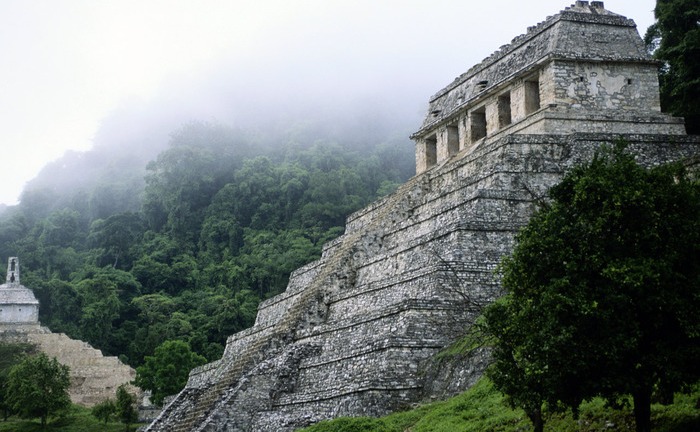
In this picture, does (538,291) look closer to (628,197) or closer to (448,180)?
(628,197)

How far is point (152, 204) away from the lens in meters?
87.4

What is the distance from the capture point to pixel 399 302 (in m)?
21.4

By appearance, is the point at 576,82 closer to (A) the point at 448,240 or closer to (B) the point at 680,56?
(B) the point at 680,56

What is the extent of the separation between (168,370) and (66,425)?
703 cm

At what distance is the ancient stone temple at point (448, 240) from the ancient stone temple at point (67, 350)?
2955 cm

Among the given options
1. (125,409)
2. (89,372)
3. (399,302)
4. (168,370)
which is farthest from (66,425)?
(399,302)

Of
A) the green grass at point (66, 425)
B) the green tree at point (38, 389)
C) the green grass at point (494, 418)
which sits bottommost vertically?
the green grass at point (494, 418)

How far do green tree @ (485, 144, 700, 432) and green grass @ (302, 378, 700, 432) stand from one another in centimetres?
68

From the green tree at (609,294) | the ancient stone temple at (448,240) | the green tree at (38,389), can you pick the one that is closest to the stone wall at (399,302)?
the ancient stone temple at (448,240)

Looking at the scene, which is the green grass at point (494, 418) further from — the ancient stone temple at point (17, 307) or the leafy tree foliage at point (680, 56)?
the ancient stone temple at point (17, 307)

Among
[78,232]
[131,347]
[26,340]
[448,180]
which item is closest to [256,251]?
[131,347]

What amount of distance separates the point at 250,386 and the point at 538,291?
11.5 m

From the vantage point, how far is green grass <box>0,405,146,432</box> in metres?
44.7

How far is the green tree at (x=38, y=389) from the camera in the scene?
43.1 m
